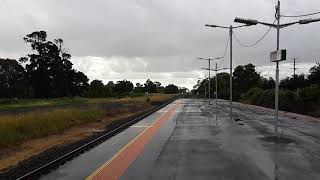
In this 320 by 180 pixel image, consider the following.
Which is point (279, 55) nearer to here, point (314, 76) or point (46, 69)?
point (314, 76)

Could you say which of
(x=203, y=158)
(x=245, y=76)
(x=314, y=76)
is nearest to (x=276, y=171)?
(x=203, y=158)

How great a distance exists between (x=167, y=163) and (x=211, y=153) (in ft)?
9.18

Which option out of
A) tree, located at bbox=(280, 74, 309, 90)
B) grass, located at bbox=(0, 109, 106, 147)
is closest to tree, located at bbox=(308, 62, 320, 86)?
tree, located at bbox=(280, 74, 309, 90)

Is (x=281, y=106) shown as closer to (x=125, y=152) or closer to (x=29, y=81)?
(x=125, y=152)

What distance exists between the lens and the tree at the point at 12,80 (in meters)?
120

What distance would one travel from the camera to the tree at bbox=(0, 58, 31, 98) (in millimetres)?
119562

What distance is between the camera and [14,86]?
12138cm

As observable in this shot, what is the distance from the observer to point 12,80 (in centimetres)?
12462

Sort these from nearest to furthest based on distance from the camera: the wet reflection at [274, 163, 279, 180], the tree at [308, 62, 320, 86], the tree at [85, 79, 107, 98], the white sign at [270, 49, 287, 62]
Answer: the wet reflection at [274, 163, 279, 180]
the white sign at [270, 49, 287, 62]
the tree at [308, 62, 320, 86]
the tree at [85, 79, 107, 98]

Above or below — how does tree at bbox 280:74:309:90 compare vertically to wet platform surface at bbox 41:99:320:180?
above

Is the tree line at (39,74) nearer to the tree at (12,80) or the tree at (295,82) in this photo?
the tree at (12,80)

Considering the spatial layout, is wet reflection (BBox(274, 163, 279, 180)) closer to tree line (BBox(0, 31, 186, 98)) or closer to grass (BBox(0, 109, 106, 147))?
grass (BBox(0, 109, 106, 147))

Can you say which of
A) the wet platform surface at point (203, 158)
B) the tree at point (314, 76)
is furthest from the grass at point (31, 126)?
the tree at point (314, 76)

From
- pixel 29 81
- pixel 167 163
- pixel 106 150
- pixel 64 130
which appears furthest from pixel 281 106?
pixel 29 81
